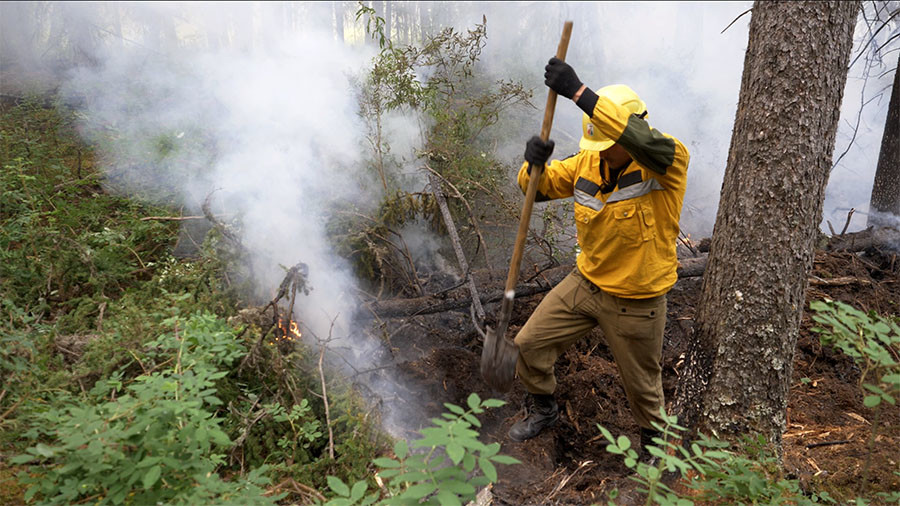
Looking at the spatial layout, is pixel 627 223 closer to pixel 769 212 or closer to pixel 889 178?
pixel 769 212

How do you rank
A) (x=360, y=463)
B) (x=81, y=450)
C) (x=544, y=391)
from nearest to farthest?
(x=81, y=450) → (x=360, y=463) → (x=544, y=391)

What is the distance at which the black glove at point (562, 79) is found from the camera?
109 inches

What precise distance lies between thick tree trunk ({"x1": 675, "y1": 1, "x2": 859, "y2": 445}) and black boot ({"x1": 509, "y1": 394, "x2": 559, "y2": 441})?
105cm

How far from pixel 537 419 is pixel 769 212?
2073mm

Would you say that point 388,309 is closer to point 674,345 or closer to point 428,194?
point 428,194

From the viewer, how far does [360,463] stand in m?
2.82

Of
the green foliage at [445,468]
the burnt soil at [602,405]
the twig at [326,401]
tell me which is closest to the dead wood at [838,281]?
the burnt soil at [602,405]

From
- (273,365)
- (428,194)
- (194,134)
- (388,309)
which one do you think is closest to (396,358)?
(388,309)

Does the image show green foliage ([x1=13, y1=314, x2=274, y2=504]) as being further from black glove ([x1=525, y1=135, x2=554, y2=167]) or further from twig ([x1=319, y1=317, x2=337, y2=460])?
black glove ([x1=525, y1=135, x2=554, y2=167])

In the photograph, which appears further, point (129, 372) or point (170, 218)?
point (170, 218)

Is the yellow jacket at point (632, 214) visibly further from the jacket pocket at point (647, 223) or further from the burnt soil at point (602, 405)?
the burnt soil at point (602, 405)

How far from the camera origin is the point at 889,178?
7055 millimetres

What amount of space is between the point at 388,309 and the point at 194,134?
12.9 feet

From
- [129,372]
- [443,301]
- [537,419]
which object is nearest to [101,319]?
[129,372]
